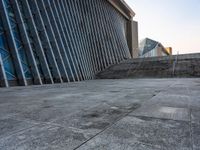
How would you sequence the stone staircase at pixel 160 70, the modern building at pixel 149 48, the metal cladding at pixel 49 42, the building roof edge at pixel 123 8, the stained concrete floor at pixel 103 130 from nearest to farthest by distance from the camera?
the stained concrete floor at pixel 103 130, the metal cladding at pixel 49 42, the stone staircase at pixel 160 70, the building roof edge at pixel 123 8, the modern building at pixel 149 48

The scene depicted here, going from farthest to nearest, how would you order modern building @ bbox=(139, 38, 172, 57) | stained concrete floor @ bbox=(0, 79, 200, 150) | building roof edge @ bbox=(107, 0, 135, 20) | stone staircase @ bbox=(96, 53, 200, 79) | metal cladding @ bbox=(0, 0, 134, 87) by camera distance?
modern building @ bbox=(139, 38, 172, 57) → building roof edge @ bbox=(107, 0, 135, 20) → stone staircase @ bbox=(96, 53, 200, 79) → metal cladding @ bbox=(0, 0, 134, 87) → stained concrete floor @ bbox=(0, 79, 200, 150)

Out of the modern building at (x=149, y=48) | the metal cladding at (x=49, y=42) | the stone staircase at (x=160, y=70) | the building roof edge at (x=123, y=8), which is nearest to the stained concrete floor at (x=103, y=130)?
the metal cladding at (x=49, y=42)

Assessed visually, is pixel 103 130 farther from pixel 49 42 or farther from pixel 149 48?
pixel 149 48

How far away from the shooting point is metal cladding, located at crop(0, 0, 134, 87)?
476 inches

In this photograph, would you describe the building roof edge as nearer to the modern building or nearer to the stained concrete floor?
the modern building

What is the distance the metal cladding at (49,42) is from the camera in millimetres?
12102

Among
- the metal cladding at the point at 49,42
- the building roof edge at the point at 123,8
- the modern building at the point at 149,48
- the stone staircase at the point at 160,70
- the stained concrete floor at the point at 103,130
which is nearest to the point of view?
the stained concrete floor at the point at 103,130

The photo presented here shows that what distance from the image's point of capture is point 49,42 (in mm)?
15000

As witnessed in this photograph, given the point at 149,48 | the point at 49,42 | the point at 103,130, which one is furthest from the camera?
the point at 149,48

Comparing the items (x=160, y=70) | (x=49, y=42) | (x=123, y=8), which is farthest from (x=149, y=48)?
(x=49, y=42)

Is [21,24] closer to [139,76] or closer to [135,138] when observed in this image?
[139,76]

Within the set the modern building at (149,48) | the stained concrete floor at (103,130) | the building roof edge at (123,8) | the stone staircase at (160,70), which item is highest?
the building roof edge at (123,8)

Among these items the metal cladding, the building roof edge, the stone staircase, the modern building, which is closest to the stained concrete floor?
the metal cladding

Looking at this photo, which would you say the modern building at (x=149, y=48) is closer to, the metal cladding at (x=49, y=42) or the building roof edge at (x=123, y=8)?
the building roof edge at (x=123, y=8)
